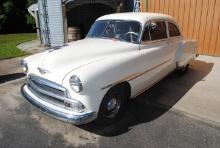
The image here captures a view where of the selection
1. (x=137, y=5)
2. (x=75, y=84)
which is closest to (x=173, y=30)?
(x=75, y=84)

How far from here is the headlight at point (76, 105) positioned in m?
3.58

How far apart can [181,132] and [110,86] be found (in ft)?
4.86

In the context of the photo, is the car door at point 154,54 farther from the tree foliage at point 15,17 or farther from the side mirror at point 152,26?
the tree foliage at point 15,17

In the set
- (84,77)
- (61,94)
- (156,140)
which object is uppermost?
(84,77)

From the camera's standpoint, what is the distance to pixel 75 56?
4.23m

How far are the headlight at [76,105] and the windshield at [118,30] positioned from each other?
6.45 ft

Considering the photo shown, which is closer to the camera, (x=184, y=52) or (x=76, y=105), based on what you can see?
(x=76, y=105)

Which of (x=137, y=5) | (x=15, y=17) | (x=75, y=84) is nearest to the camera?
(x=75, y=84)

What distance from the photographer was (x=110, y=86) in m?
3.88

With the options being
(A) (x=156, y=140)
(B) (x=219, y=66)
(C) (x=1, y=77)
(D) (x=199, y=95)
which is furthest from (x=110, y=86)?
(B) (x=219, y=66)

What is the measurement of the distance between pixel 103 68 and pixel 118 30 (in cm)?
165

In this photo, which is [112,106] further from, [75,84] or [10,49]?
[10,49]

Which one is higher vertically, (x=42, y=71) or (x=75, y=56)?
(x=75, y=56)

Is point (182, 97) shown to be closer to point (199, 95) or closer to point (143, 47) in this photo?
point (199, 95)
